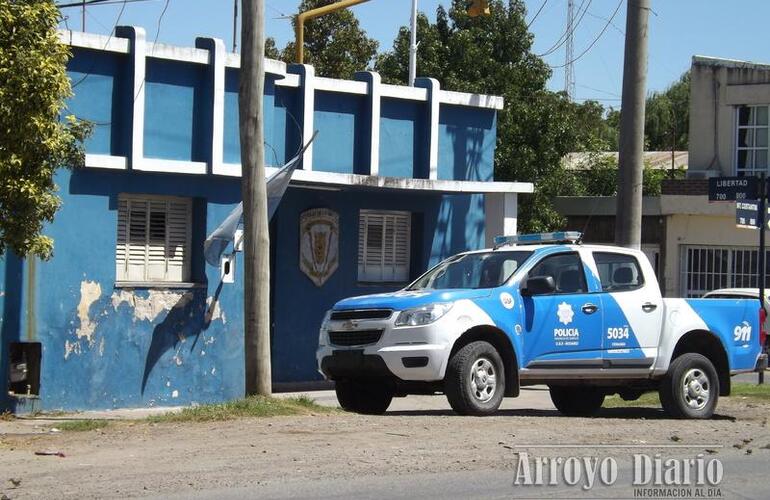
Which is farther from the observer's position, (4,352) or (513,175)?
(513,175)

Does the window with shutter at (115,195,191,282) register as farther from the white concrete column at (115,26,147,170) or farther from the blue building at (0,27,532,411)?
the white concrete column at (115,26,147,170)

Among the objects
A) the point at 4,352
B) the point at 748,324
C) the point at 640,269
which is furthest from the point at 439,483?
the point at 4,352

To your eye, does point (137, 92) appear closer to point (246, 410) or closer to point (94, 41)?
point (94, 41)

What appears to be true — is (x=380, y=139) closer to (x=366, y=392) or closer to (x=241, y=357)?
(x=241, y=357)

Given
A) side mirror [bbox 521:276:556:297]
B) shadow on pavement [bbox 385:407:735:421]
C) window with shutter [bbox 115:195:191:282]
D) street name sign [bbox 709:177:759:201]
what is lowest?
shadow on pavement [bbox 385:407:735:421]

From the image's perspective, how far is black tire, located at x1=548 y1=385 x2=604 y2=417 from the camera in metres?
15.1

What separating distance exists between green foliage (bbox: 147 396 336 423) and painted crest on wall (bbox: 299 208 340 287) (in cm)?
597

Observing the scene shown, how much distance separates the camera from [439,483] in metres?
9.38

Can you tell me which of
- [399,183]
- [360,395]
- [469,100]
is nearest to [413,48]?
[469,100]

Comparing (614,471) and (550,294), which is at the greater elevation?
(550,294)

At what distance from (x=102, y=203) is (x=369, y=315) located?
206 inches

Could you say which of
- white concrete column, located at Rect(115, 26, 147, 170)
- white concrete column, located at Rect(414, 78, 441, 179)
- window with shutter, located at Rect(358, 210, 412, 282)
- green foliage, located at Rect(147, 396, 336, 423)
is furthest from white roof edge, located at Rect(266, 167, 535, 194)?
green foliage, located at Rect(147, 396, 336, 423)

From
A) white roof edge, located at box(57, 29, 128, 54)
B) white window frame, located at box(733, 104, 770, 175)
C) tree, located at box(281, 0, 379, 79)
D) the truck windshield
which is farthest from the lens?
tree, located at box(281, 0, 379, 79)

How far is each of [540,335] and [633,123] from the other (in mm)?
4513
